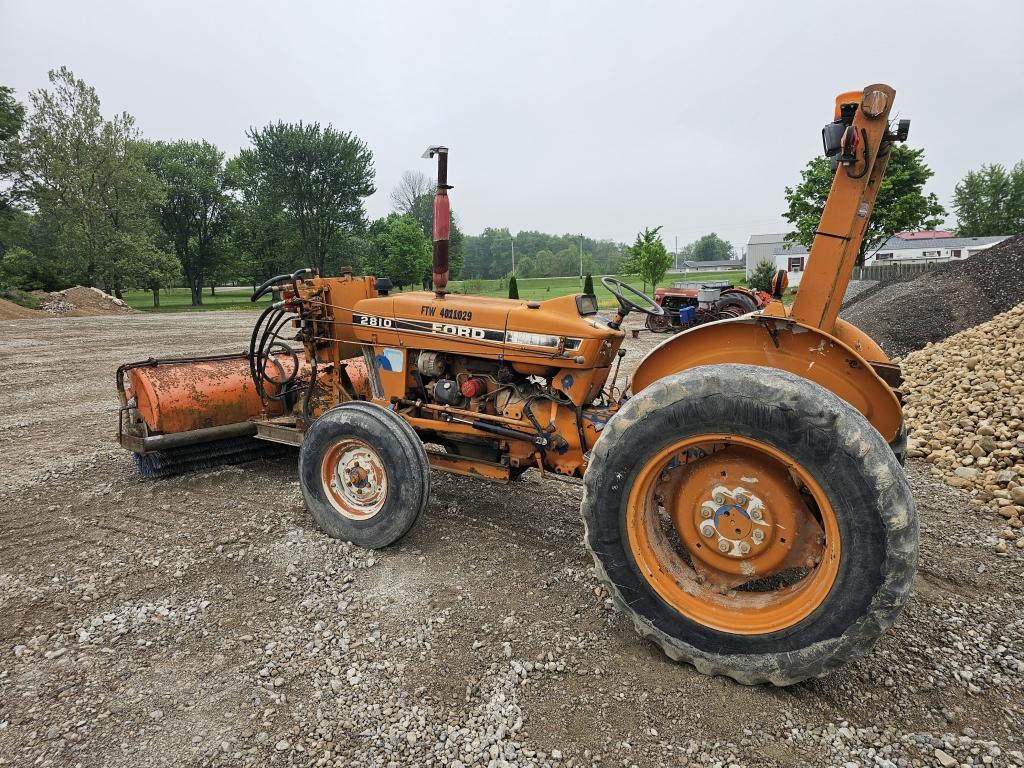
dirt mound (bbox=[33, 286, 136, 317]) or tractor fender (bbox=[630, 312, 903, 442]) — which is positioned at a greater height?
tractor fender (bbox=[630, 312, 903, 442])

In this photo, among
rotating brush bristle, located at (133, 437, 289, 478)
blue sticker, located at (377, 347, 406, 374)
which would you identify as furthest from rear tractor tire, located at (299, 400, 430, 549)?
rotating brush bristle, located at (133, 437, 289, 478)

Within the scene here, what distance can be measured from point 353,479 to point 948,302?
39.0 feet

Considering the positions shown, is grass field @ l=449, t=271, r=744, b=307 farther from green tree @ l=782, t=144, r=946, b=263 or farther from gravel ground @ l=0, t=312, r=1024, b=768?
gravel ground @ l=0, t=312, r=1024, b=768

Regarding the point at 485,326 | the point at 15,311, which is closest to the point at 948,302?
the point at 485,326

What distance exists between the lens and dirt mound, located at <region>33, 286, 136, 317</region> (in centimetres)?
2552

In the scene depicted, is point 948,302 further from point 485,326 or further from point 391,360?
point 391,360

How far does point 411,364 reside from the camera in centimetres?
412

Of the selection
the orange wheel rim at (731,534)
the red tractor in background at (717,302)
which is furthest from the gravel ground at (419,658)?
the red tractor in background at (717,302)

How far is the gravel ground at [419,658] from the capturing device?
7.25 feet

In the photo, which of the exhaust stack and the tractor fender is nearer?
the tractor fender

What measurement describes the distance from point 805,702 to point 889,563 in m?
0.69

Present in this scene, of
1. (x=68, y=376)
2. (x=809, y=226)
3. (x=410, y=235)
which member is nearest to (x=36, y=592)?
(x=68, y=376)

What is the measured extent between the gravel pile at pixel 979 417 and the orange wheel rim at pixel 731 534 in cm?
223

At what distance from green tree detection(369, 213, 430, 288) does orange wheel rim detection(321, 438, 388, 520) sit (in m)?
46.7
